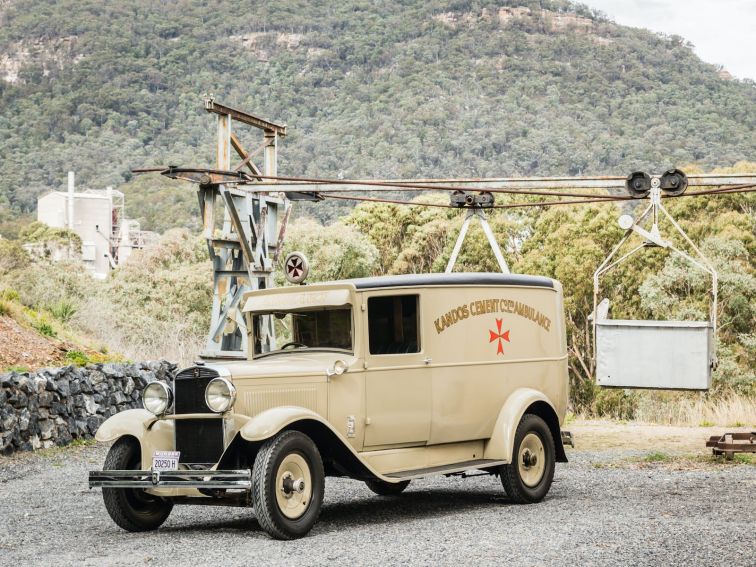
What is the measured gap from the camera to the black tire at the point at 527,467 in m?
10.6

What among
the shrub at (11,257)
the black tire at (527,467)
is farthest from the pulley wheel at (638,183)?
the shrub at (11,257)

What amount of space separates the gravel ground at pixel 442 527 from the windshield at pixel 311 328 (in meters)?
1.58

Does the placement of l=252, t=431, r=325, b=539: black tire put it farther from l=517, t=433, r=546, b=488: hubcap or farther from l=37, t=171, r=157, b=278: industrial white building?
l=37, t=171, r=157, b=278: industrial white building

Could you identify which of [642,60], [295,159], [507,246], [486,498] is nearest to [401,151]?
[295,159]

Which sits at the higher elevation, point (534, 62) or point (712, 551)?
point (534, 62)

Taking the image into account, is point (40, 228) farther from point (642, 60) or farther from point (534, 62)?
point (642, 60)

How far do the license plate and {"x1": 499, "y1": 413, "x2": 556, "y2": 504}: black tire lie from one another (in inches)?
133

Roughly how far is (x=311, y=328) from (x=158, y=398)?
1614 mm

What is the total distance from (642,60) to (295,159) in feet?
138

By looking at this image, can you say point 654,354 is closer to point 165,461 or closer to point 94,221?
point 165,461

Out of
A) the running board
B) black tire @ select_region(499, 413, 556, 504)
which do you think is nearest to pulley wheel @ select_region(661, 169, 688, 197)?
black tire @ select_region(499, 413, 556, 504)

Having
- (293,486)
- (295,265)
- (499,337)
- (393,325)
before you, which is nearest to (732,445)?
(499,337)

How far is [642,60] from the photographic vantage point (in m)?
118

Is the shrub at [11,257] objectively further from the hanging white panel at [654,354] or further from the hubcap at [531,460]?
the hubcap at [531,460]
